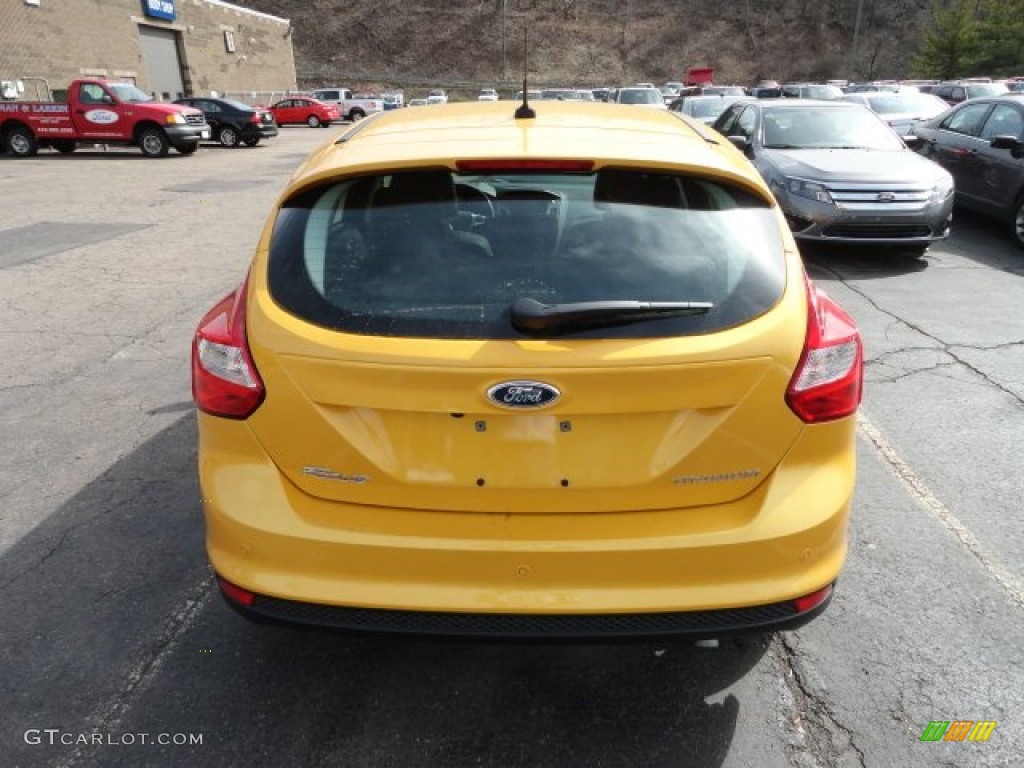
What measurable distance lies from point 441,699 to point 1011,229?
9.81m

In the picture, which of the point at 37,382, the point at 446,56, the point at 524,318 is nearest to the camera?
the point at 524,318

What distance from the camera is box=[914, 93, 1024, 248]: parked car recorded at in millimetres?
9047

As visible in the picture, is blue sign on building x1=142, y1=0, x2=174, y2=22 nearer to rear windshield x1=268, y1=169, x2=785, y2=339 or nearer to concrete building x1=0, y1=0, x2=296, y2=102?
concrete building x1=0, y1=0, x2=296, y2=102

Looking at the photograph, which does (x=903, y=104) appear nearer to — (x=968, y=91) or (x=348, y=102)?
(x=968, y=91)

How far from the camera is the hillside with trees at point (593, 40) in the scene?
68375mm

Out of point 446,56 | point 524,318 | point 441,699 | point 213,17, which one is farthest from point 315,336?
point 446,56

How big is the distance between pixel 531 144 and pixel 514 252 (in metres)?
0.39

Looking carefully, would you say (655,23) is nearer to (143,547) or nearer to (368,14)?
(368,14)

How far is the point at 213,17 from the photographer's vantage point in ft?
129

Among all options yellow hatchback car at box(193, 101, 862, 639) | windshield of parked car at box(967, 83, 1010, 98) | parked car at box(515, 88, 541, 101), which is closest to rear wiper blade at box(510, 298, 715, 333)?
yellow hatchback car at box(193, 101, 862, 639)

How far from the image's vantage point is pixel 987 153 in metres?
9.50

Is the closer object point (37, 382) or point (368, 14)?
point (37, 382)

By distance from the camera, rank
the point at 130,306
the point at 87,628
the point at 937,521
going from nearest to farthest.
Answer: the point at 87,628, the point at 937,521, the point at 130,306

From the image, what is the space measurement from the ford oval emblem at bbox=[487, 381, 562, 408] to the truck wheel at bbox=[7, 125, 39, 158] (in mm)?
24821
